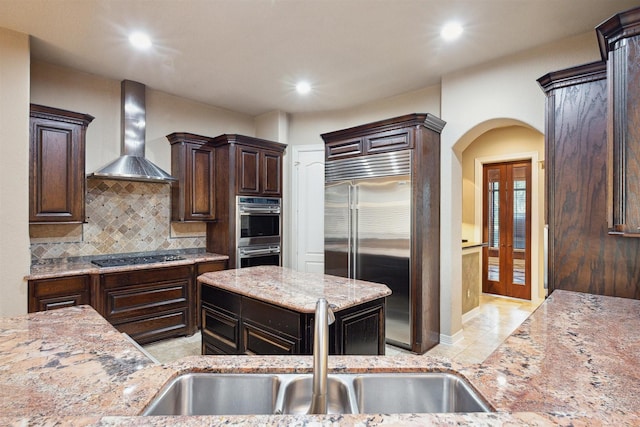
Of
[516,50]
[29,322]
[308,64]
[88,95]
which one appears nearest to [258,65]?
[308,64]

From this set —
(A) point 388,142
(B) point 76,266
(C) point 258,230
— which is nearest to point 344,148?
(A) point 388,142

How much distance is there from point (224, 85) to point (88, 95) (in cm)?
145

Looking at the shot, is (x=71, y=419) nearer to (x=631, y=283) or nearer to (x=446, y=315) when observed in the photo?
(x=631, y=283)

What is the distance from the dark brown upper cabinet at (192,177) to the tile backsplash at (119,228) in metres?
0.20

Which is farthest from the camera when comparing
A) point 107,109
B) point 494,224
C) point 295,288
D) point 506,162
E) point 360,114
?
point 494,224

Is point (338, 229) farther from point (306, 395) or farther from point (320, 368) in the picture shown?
point (320, 368)

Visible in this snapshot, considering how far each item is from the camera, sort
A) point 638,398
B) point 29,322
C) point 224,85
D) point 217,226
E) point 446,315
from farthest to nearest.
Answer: point 217,226
point 224,85
point 446,315
point 29,322
point 638,398

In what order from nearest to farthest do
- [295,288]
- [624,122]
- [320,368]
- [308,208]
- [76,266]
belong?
[320,368]
[624,122]
[295,288]
[76,266]
[308,208]

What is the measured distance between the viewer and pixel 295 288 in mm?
2193

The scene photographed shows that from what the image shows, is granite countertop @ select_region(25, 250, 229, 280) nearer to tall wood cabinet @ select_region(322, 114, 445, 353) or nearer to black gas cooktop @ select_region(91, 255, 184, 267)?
black gas cooktop @ select_region(91, 255, 184, 267)

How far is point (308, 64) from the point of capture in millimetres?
3326

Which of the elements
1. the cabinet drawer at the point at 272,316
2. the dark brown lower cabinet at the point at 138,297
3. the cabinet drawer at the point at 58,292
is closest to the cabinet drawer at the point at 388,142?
the cabinet drawer at the point at 272,316

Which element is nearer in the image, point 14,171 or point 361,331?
point 361,331

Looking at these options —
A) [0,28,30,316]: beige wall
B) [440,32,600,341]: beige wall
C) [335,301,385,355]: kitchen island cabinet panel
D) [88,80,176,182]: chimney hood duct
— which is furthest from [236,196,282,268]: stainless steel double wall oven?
[335,301,385,355]: kitchen island cabinet panel
